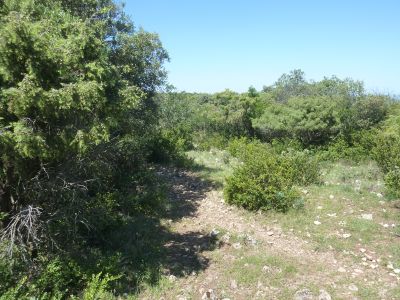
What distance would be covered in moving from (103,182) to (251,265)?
4.15 metres

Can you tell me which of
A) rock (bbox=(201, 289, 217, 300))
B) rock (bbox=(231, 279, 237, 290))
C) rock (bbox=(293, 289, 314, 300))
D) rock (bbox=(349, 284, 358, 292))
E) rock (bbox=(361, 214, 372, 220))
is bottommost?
rock (bbox=(201, 289, 217, 300))

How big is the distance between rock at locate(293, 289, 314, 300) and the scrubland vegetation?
150 mm

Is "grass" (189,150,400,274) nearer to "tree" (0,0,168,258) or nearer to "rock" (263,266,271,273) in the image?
"rock" (263,266,271,273)

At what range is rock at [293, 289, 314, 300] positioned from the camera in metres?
5.39

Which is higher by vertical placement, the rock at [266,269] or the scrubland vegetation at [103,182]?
the scrubland vegetation at [103,182]

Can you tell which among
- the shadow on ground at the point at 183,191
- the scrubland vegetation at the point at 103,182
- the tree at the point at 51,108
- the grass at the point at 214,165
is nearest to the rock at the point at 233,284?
the scrubland vegetation at the point at 103,182

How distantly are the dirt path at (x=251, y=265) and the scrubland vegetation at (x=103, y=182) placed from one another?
0.25ft

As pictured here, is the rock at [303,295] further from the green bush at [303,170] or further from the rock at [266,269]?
the green bush at [303,170]

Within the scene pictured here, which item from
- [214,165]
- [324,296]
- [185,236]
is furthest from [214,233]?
[214,165]

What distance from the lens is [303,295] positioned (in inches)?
214

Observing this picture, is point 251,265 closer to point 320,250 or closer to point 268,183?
point 320,250

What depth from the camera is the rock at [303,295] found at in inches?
212

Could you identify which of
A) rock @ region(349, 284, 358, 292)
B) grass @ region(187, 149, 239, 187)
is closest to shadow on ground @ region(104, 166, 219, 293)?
rock @ region(349, 284, 358, 292)

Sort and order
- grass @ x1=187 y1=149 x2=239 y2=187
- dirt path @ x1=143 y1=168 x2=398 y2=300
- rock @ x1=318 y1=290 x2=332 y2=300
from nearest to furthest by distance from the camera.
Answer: rock @ x1=318 y1=290 x2=332 y2=300
dirt path @ x1=143 y1=168 x2=398 y2=300
grass @ x1=187 y1=149 x2=239 y2=187
